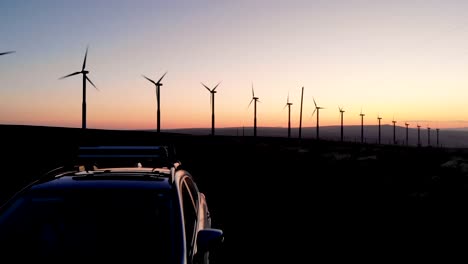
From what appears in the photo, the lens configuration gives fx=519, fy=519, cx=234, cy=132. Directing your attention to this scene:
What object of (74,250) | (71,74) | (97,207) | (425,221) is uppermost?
(71,74)

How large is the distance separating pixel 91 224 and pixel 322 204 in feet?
43.1

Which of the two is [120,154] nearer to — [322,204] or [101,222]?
[101,222]

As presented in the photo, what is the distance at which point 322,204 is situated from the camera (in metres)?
16.9

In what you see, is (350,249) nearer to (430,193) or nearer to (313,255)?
(313,255)

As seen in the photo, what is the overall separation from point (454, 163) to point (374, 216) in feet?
A: 63.7

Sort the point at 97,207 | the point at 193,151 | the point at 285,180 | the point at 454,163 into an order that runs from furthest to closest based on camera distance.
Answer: the point at 193,151 < the point at 454,163 < the point at 285,180 < the point at 97,207

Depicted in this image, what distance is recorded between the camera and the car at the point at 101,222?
14.1ft

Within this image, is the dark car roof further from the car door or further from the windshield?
the car door

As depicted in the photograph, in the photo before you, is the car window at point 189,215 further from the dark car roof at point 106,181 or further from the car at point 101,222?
the dark car roof at point 106,181

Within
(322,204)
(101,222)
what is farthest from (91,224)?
(322,204)

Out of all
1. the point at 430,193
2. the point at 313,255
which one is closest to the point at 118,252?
the point at 313,255

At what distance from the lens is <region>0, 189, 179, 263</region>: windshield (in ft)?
14.2

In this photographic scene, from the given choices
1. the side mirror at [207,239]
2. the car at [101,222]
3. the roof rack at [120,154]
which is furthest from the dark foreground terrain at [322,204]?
the side mirror at [207,239]

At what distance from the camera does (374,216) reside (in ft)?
49.2
